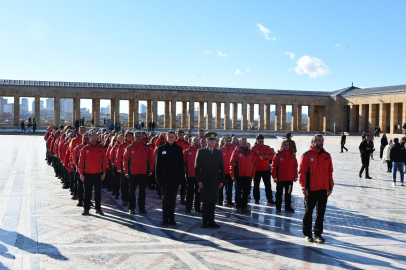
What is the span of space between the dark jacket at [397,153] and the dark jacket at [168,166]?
9530 millimetres

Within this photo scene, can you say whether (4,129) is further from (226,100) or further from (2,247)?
(2,247)

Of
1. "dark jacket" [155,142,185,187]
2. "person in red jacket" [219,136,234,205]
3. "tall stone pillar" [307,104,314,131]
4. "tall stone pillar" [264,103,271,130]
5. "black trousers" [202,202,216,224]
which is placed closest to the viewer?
"black trousers" [202,202,216,224]

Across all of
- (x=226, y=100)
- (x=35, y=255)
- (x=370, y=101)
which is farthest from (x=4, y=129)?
(x=35, y=255)

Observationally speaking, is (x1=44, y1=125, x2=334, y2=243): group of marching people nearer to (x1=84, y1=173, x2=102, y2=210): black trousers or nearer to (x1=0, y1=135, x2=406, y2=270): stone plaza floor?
(x1=84, y1=173, x2=102, y2=210): black trousers

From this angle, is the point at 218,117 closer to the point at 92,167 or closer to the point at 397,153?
the point at 397,153

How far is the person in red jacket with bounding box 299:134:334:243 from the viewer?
7.94 m

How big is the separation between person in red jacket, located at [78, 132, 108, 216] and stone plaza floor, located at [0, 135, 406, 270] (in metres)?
0.53

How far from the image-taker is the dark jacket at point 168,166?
29.7 feet

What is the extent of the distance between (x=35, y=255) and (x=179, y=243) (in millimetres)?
2281

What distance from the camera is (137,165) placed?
1018cm

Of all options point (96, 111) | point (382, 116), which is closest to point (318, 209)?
point (382, 116)

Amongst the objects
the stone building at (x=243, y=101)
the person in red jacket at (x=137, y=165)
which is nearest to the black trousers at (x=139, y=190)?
the person in red jacket at (x=137, y=165)

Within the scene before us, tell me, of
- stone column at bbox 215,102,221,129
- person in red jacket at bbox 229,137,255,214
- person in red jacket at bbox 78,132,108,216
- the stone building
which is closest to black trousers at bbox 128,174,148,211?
person in red jacket at bbox 78,132,108,216

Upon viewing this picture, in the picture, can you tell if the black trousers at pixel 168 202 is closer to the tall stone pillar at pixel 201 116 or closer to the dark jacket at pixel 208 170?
the dark jacket at pixel 208 170
